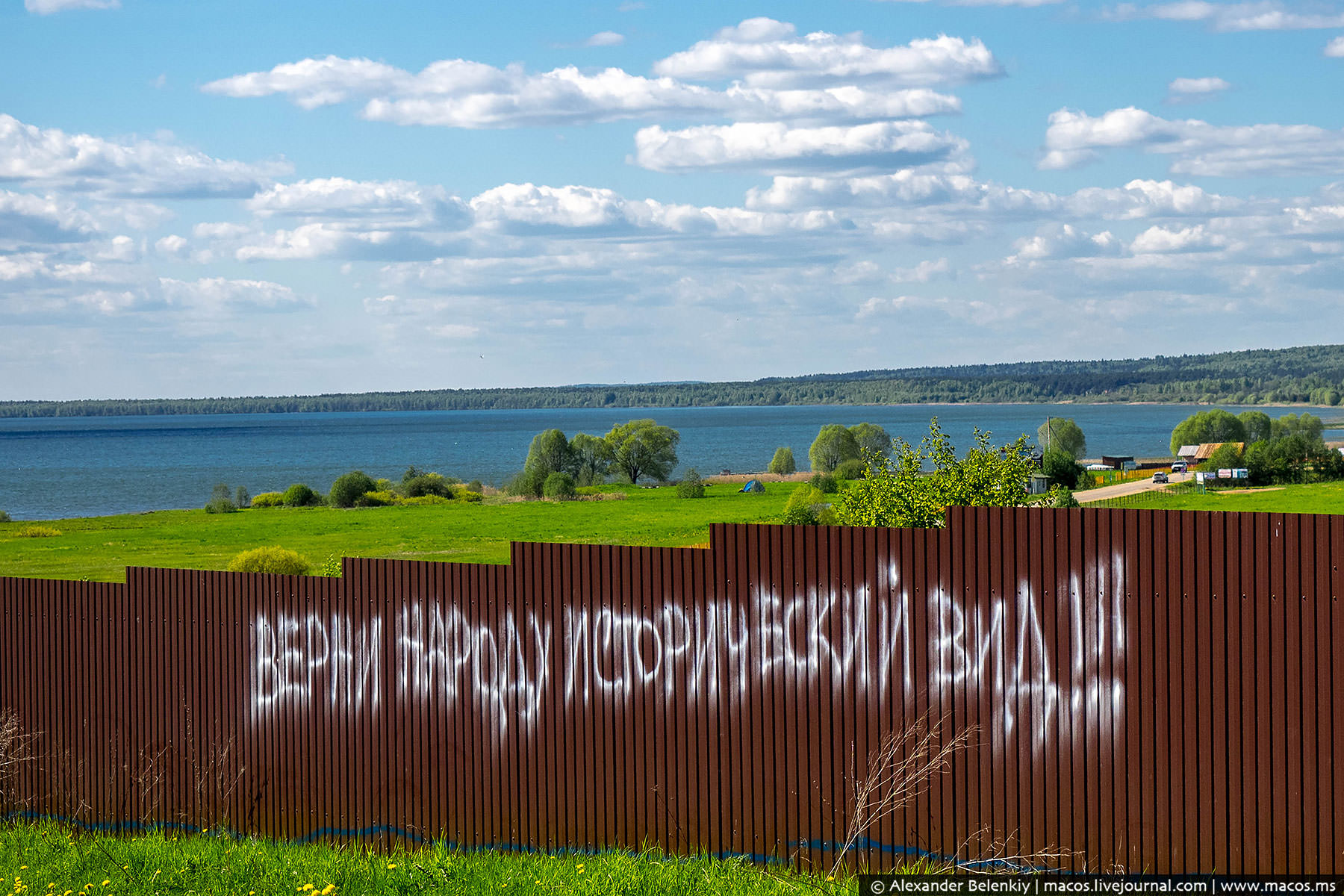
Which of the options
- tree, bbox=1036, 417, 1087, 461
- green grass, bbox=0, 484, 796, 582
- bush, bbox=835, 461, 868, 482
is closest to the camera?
green grass, bbox=0, 484, 796, 582

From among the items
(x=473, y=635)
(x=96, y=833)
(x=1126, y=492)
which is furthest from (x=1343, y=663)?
(x=1126, y=492)

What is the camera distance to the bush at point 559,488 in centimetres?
8456

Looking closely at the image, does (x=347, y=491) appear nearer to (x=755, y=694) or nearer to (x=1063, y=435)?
(x=755, y=694)

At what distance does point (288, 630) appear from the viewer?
8906 millimetres

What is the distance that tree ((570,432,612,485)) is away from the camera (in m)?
108

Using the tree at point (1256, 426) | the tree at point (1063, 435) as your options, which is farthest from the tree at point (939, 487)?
the tree at point (1256, 426)

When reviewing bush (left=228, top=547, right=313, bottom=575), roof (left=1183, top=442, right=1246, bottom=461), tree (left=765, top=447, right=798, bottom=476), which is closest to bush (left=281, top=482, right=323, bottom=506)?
tree (left=765, top=447, right=798, bottom=476)

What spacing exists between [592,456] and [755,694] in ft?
337

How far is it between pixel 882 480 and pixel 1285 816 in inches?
509

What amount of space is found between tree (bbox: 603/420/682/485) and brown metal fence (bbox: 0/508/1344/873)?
99.3m

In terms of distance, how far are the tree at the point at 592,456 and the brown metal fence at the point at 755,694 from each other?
98.1 meters

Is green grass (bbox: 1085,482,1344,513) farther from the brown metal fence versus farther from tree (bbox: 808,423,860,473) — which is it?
the brown metal fence

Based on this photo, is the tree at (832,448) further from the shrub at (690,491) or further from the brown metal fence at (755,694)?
the brown metal fence at (755,694)

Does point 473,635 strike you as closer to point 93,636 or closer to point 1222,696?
point 93,636
